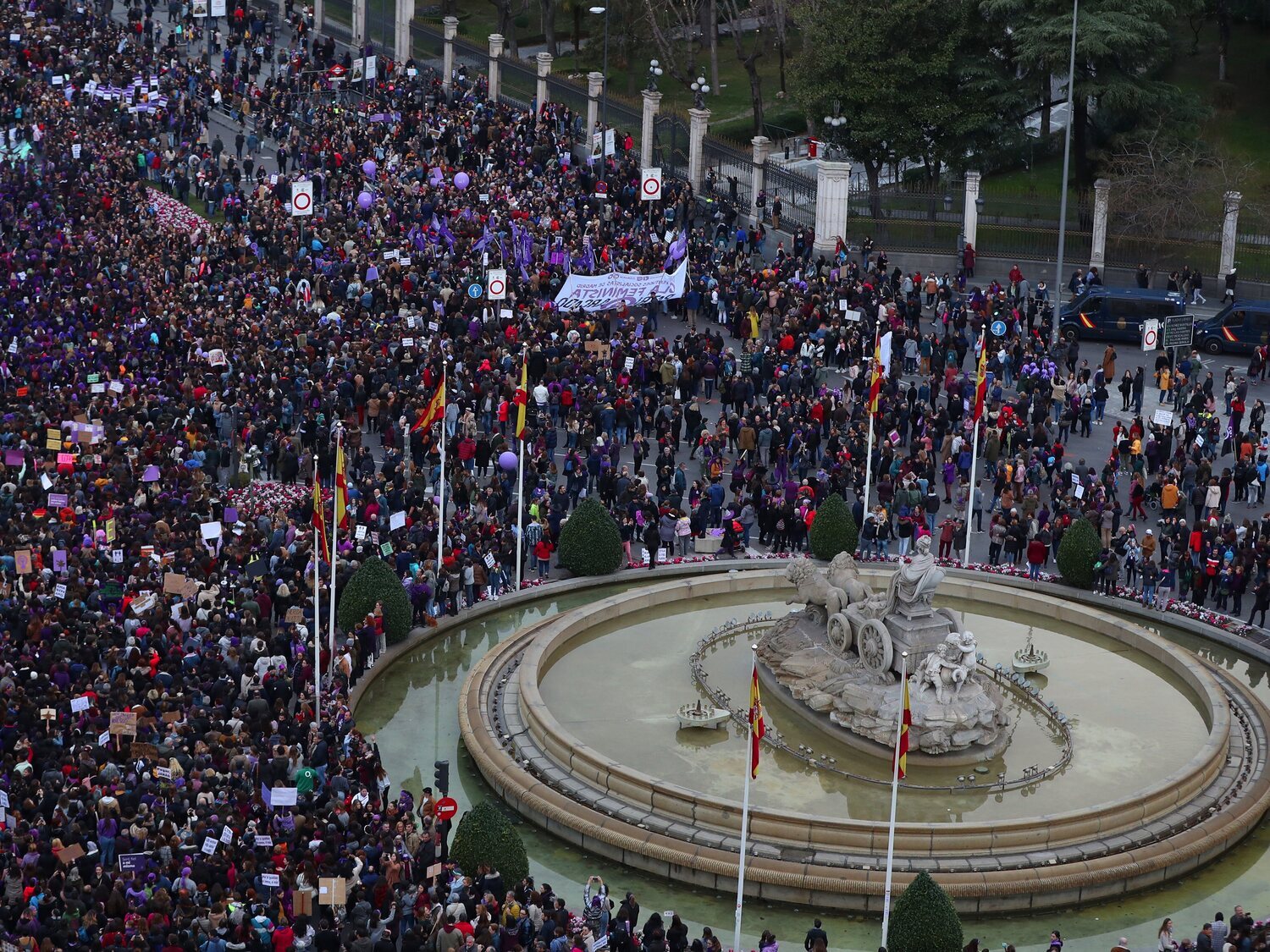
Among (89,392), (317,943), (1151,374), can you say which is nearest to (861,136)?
(1151,374)

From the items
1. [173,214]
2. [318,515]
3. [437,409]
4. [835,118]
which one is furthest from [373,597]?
[835,118]

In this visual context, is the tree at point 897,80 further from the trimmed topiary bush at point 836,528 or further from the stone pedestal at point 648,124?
the trimmed topiary bush at point 836,528

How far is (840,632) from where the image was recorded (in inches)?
1470

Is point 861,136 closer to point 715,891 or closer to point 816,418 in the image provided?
point 816,418

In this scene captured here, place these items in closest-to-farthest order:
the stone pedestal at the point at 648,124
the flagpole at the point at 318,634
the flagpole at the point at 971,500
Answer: the flagpole at the point at 318,634
the flagpole at the point at 971,500
the stone pedestal at the point at 648,124

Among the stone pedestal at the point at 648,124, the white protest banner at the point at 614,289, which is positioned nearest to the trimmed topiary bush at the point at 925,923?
the white protest banner at the point at 614,289

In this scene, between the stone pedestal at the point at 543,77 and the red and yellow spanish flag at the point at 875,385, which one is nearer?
the red and yellow spanish flag at the point at 875,385

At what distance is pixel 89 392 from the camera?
4884 cm

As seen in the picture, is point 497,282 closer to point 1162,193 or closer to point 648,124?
point 648,124

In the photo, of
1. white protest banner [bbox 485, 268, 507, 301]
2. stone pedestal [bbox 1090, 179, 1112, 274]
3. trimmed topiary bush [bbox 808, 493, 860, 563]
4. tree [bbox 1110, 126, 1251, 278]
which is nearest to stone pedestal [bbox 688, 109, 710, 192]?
stone pedestal [bbox 1090, 179, 1112, 274]

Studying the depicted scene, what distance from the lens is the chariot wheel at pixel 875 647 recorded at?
119ft

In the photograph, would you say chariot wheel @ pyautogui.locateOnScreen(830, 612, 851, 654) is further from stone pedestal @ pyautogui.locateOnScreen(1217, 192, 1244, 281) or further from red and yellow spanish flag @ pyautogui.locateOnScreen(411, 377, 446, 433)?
stone pedestal @ pyautogui.locateOnScreen(1217, 192, 1244, 281)

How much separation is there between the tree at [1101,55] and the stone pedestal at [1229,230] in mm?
5198

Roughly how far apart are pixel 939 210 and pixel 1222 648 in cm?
2559
